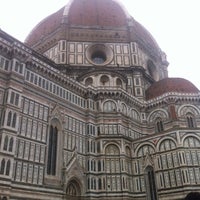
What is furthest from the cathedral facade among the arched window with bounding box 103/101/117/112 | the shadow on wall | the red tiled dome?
the shadow on wall

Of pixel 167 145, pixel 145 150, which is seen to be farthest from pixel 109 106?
pixel 167 145

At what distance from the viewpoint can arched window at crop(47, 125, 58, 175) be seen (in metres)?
29.3

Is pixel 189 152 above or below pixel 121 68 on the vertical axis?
below

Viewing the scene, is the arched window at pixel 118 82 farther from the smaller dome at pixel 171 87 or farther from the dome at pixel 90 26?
the dome at pixel 90 26

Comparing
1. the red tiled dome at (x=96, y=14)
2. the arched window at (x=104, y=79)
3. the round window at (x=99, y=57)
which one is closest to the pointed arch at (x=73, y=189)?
the arched window at (x=104, y=79)

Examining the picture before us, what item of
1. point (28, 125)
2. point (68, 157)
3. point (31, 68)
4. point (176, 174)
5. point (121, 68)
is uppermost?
point (121, 68)

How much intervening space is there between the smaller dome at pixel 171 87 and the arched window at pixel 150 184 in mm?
13270

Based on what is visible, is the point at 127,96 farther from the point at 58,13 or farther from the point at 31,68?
the point at 58,13

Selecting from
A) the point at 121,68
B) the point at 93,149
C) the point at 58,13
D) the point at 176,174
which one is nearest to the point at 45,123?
the point at 93,149

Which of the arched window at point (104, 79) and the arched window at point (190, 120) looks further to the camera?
the arched window at point (104, 79)

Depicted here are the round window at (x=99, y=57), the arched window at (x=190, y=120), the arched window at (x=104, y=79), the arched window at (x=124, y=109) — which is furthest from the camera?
the round window at (x=99, y=57)

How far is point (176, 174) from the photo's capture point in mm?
31969

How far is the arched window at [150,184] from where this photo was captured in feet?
110

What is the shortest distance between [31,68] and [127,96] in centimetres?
1535
